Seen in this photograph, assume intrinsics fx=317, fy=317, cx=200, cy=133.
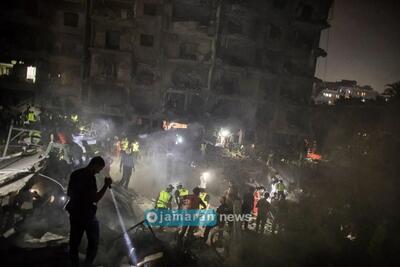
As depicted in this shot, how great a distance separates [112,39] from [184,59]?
8.97m

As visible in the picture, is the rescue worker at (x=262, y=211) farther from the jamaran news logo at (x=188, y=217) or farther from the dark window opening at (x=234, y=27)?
the dark window opening at (x=234, y=27)

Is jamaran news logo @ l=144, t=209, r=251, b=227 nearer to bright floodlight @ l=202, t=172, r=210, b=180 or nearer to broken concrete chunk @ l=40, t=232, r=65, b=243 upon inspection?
broken concrete chunk @ l=40, t=232, r=65, b=243

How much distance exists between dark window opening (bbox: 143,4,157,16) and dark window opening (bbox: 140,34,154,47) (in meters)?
2.52

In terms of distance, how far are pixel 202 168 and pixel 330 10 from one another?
34.3 meters

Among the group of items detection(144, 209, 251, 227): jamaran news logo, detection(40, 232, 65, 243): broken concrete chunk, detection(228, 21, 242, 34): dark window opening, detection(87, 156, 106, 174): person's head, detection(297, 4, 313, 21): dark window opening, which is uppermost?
detection(297, 4, 313, 21): dark window opening

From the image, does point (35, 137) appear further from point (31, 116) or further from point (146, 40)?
point (146, 40)

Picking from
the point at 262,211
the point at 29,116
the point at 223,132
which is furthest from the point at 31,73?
the point at 262,211

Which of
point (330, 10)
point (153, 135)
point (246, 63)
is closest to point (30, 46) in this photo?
point (153, 135)

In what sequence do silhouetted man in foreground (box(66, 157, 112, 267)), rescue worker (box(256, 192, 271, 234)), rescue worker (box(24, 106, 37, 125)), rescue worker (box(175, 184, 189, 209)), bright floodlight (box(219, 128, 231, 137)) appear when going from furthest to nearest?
bright floodlight (box(219, 128, 231, 137)) < rescue worker (box(24, 106, 37, 125)) < rescue worker (box(256, 192, 271, 234)) < rescue worker (box(175, 184, 189, 209)) < silhouetted man in foreground (box(66, 157, 112, 267))

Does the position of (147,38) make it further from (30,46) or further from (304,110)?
(304,110)

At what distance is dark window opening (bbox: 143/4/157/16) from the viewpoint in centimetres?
3766

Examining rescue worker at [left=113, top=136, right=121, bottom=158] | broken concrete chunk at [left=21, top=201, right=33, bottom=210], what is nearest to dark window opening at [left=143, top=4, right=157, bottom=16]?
rescue worker at [left=113, top=136, right=121, bottom=158]

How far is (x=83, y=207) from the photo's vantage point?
5.58m

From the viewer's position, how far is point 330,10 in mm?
44500
